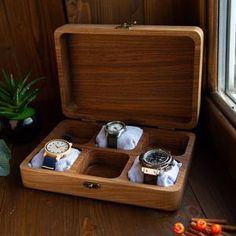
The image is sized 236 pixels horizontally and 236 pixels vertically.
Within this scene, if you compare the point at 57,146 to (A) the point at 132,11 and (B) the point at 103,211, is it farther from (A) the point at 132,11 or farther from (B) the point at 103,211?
(A) the point at 132,11

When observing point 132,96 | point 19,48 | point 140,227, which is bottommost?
point 140,227

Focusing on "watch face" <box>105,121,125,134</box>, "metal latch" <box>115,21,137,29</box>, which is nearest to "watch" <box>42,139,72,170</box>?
"watch face" <box>105,121,125,134</box>

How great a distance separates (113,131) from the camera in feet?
2.80

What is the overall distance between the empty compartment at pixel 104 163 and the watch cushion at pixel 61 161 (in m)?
0.03

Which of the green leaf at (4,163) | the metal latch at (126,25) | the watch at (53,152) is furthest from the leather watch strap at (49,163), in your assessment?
the metal latch at (126,25)

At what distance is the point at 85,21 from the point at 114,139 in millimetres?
305

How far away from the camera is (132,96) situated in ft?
3.06

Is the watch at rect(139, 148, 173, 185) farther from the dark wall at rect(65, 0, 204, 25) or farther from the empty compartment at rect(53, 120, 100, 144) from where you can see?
the dark wall at rect(65, 0, 204, 25)

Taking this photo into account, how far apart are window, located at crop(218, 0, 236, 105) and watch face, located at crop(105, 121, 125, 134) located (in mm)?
246

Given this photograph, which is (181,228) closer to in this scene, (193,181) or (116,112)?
(193,181)

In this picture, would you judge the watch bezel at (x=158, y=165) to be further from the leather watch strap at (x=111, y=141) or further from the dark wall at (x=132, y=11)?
the dark wall at (x=132, y=11)

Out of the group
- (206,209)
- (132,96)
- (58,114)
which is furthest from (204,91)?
(58,114)

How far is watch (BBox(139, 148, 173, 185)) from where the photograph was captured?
2.35 ft

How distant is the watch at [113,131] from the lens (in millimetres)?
846
